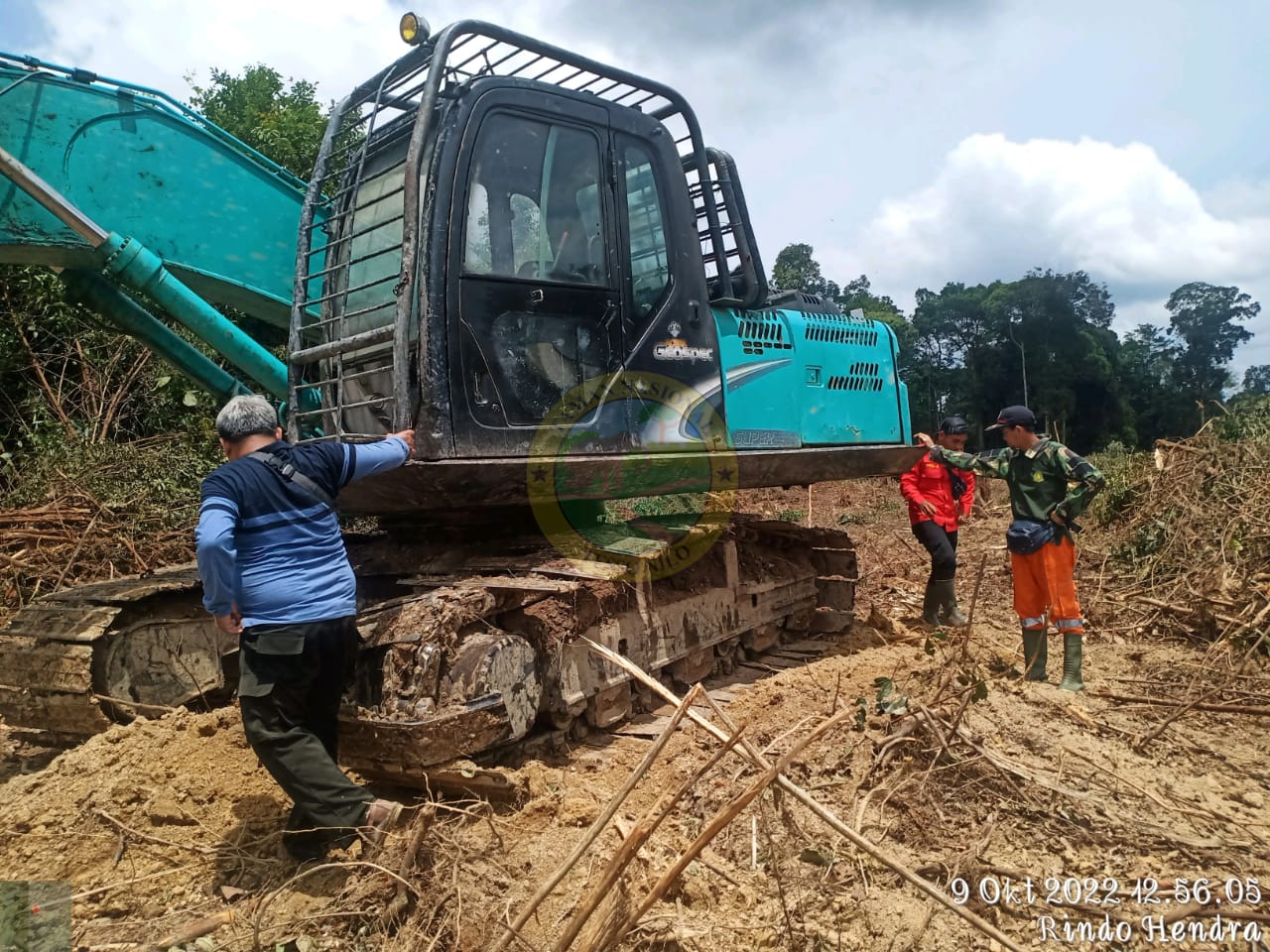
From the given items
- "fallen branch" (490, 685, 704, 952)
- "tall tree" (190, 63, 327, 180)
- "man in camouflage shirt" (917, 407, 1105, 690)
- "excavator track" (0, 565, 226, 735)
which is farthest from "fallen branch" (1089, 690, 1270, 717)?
"tall tree" (190, 63, 327, 180)

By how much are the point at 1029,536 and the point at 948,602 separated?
6.72 feet

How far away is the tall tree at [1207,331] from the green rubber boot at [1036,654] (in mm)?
37683

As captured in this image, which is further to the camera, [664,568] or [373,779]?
[664,568]

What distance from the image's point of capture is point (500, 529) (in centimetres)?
505

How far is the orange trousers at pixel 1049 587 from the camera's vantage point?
5.59m

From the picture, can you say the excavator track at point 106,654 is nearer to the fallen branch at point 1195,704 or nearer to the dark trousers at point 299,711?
the dark trousers at point 299,711

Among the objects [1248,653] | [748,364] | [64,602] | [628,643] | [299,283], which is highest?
[299,283]

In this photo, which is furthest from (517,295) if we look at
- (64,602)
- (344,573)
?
(64,602)

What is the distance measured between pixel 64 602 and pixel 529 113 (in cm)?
320

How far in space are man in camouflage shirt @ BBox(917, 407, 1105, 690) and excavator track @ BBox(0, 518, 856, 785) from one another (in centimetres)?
216

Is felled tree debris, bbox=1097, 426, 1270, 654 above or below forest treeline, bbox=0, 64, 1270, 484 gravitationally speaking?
below

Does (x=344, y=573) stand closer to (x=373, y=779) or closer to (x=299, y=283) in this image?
(x=373, y=779)

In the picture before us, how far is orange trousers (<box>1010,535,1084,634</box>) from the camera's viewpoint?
220 inches

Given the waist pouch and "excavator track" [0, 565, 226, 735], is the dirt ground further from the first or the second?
the waist pouch
